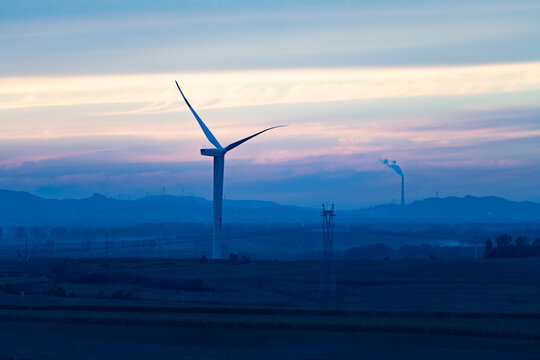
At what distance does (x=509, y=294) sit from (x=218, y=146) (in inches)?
1576

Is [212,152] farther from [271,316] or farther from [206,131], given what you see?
[271,316]

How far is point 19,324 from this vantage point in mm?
44281

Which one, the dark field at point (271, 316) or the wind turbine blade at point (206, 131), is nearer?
the dark field at point (271, 316)

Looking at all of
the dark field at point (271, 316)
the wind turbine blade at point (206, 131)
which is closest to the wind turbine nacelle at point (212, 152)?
the wind turbine blade at point (206, 131)

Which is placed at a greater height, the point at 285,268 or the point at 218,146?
the point at 218,146

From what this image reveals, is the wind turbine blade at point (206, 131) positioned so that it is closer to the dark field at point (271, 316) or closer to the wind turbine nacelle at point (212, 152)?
the wind turbine nacelle at point (212, 152)

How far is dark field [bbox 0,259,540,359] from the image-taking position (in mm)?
36219

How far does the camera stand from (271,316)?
47.2 m

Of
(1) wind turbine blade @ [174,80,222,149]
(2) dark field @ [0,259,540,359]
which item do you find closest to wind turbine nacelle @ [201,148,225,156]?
(1) wind turbine blade @ [174,80,222,149]

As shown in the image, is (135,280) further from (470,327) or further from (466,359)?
(466,359)

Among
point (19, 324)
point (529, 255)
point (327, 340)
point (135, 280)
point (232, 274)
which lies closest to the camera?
point (327, 340)

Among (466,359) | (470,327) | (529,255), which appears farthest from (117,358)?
(529,255)

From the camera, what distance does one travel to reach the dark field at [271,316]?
36.2m

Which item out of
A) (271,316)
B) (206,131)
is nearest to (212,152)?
(206,131)
